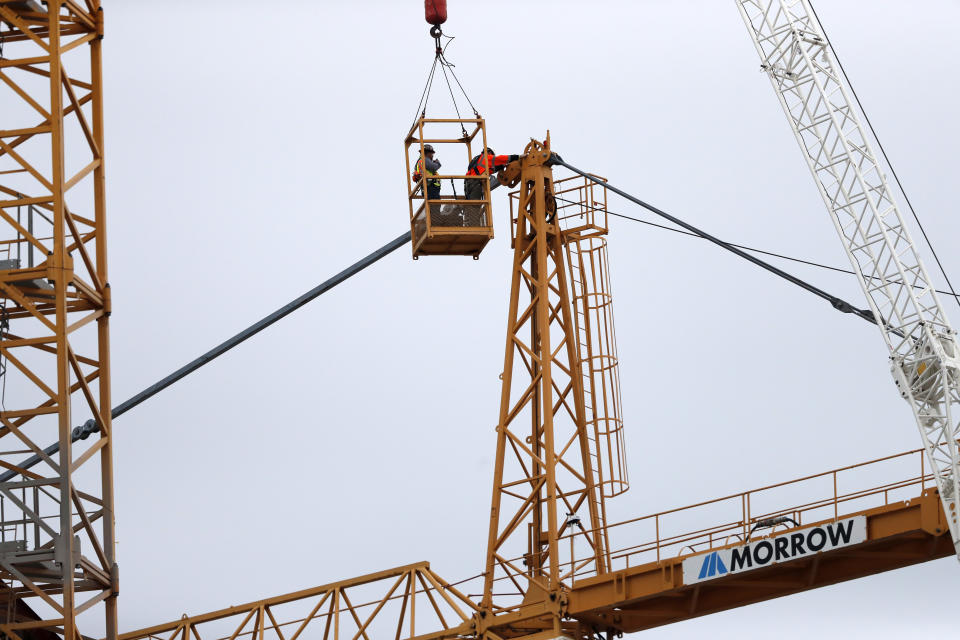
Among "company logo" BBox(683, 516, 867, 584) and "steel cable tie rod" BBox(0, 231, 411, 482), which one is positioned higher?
"steel cable tie rod" BBox(0, 231, 411, 482)

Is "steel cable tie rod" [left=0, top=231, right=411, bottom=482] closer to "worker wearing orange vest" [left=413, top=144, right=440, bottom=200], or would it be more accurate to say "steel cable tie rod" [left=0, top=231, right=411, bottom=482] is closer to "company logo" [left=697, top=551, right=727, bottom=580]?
"worker wearing orange vest" [left=413, top=144, right=440, bottom=200]

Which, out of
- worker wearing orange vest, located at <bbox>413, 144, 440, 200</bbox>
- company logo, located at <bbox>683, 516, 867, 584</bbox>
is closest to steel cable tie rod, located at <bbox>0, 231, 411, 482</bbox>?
worker wearing orange vest, located at <bbox>413, 144, 440, 200</bbox>

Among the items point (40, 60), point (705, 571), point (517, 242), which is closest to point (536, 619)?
point (705, 571)

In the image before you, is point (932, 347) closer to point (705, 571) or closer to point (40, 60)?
point (705, 571)

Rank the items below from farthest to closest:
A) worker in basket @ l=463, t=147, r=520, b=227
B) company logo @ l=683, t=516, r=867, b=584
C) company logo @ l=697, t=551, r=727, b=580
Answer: worker in basket @ l=463, t=147, r=520, b=227 < company logo @ l=697, t=551, r=727, b=580 < company logo @ l=683, t=516, r=867, b=584

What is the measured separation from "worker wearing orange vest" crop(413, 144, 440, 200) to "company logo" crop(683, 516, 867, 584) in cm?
1149

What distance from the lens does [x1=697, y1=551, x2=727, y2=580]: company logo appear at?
136 ft

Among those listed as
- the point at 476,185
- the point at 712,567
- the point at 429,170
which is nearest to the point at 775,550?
the point at 712,567

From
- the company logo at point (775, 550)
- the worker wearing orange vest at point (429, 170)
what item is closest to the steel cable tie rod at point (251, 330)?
the worker wearing orange vest at point (429, 170)

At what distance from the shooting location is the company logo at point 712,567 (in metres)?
41.4

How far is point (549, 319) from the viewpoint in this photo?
47406 millimetres

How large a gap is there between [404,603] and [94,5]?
16296 millimetres

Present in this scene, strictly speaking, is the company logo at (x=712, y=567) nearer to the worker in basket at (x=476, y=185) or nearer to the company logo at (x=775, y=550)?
the company logo at (x=775, y=550)

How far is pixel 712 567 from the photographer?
136ft
